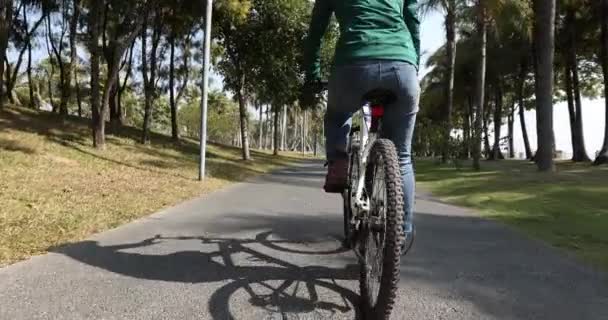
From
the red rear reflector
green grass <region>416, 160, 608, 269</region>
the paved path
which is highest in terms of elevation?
the red rear reflector

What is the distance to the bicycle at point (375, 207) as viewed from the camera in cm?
290

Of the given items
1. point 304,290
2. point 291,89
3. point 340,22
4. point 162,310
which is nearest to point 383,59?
point 340,22

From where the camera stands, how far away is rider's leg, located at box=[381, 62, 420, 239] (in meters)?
3.45

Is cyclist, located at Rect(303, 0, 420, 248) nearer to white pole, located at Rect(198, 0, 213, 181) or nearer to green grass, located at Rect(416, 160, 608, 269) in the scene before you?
green grass, located at Rect(416, 160, 608, 269)

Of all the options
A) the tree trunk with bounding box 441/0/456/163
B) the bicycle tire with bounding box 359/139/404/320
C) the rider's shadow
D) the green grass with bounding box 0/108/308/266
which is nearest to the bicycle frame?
the bicycle tire with bounding box 359/139/404/320

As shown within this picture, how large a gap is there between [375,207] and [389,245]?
0.49m

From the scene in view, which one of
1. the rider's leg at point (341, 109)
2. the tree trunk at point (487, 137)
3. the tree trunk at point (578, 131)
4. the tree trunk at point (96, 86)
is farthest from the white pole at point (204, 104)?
the tree trunk at point (578, 131)

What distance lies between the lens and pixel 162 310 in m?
3.31

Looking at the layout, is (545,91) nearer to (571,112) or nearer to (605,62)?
(605,62)

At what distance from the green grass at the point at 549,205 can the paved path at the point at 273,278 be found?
0.51m

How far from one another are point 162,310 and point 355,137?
181cm

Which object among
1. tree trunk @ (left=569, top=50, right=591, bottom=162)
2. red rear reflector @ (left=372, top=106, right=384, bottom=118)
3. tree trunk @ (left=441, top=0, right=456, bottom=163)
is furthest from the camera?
tree trunk @ (left=569, top=50, right=591, bottom=162)

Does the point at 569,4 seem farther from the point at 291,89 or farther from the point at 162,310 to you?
the point at 162,310

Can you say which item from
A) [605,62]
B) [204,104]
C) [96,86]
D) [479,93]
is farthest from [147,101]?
[605,62]
